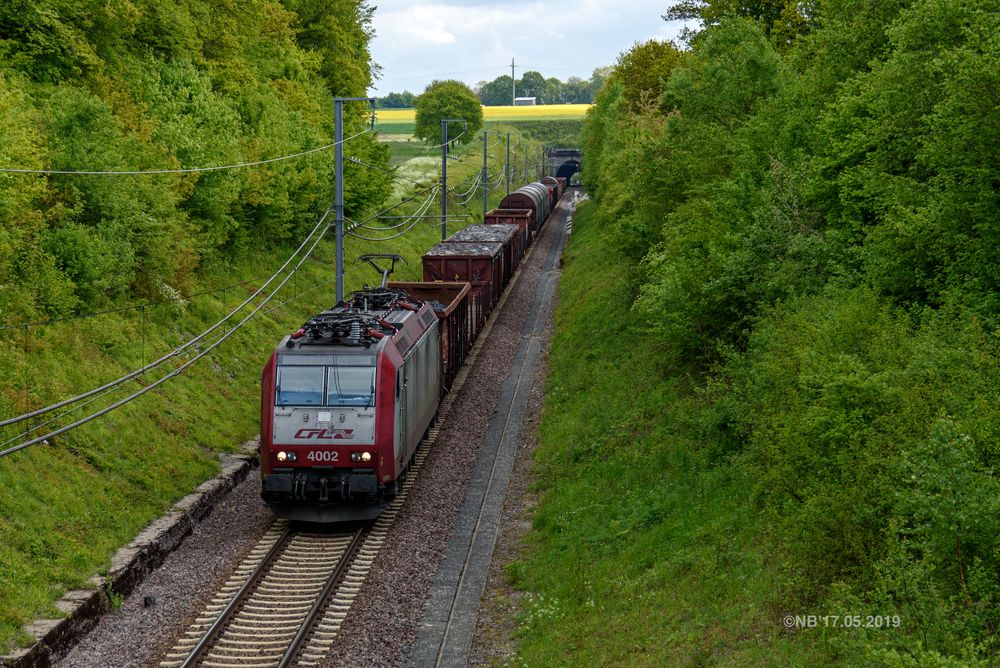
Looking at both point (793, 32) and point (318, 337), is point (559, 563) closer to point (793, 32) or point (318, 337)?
point (318, 337)

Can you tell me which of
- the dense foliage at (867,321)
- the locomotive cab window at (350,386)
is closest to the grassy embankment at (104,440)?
the locomotive cab window at (350,386)

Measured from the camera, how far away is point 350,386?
17344 mm

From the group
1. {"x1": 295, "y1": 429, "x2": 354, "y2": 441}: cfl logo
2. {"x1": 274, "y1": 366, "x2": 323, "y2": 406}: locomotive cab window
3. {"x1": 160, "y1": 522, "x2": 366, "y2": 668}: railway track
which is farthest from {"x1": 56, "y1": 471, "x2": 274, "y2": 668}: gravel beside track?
{"x1": 274, "y1": 366, "x2": 323, "y2": 406}: locomotive cab window

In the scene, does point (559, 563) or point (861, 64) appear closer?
point (559, 563)

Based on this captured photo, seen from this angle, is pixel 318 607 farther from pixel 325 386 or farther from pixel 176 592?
pixel 325 386

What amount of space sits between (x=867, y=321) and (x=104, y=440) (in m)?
14.7

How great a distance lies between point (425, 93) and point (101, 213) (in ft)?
314

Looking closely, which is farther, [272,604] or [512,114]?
[512,114]

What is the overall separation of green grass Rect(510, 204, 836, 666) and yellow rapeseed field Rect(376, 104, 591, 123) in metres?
145

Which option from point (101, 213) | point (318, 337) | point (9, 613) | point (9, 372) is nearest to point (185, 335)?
point (101, 213)

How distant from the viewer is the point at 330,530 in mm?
17969

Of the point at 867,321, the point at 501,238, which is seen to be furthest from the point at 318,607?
the point at 501,238

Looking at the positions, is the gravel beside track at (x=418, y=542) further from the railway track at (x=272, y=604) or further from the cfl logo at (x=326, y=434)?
the cfl logo at (x=326, y=434)

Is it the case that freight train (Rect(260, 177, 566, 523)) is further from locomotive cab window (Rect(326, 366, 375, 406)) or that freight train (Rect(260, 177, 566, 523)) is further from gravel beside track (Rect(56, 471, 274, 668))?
gravel beside track (Rect(56, 471, 274, 668))
